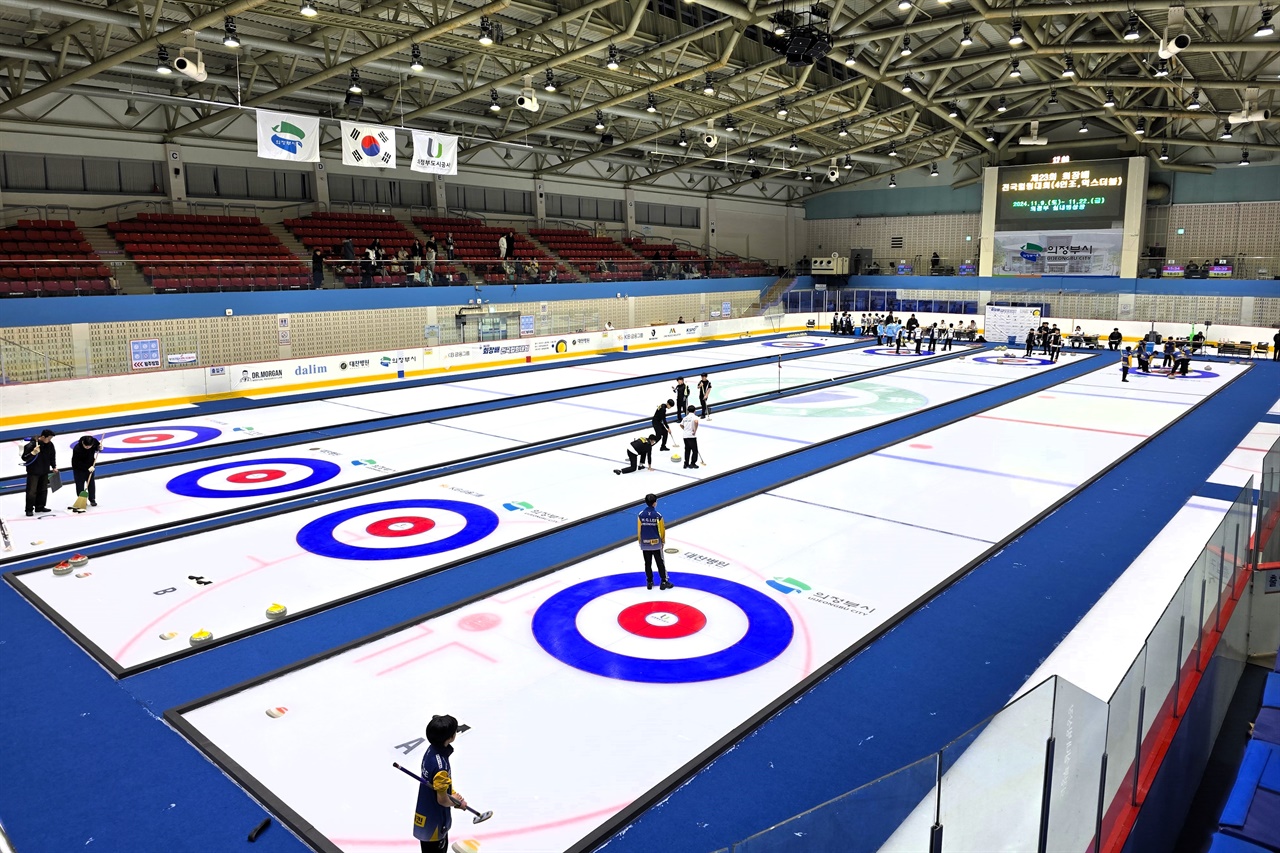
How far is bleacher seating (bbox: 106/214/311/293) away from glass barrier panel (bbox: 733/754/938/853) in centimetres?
2906

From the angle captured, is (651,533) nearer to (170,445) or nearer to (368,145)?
(170,445)

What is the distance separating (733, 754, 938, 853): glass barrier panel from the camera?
389cm

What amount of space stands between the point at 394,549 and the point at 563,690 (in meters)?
5.07

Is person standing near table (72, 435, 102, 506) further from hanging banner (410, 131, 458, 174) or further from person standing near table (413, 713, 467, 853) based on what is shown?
hanging banner (410, 131, 458, 174)

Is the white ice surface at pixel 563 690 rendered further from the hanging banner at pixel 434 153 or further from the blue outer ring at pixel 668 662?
the hanging banner at pixel 434 153

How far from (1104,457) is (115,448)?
72.4 feet

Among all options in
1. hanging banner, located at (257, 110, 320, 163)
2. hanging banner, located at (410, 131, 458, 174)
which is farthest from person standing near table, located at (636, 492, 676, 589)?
hanging banner, located at (410, 131, 458, 174)

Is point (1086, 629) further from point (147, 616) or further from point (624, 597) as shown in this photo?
point (147, 616)

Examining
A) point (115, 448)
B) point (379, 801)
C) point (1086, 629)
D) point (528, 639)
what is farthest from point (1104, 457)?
point (115, 448)

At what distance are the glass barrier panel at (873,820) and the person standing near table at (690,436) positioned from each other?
1211 centimetres

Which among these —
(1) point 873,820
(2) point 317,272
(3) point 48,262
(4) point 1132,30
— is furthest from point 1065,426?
(3) point 48,262

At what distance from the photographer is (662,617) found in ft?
31.1

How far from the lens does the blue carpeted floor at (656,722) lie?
19.7 feet

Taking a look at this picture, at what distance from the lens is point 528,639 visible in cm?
896
